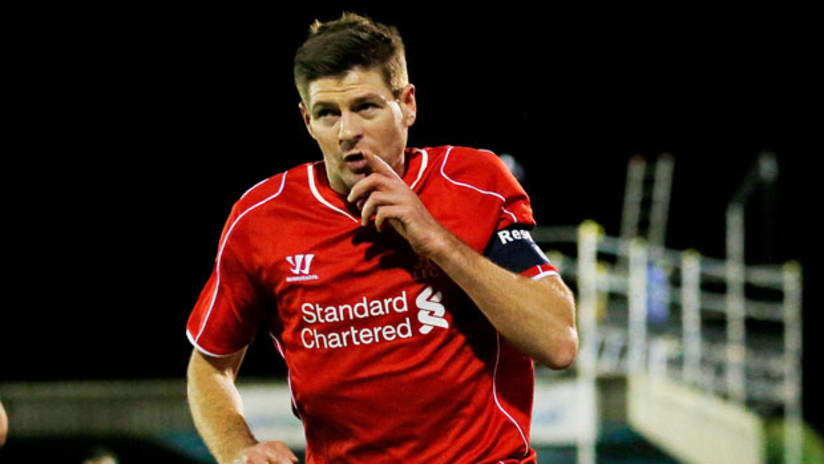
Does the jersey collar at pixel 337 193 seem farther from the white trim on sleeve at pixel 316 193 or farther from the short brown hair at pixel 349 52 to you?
the short brown hair at pixel 349 52

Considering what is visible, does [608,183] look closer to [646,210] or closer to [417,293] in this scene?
[646,210]

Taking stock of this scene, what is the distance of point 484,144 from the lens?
20.3 feet

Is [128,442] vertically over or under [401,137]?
under

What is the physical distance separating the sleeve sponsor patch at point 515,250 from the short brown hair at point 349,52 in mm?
418

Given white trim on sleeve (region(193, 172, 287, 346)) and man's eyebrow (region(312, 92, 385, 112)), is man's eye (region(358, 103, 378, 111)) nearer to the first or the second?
man's eyebrow (region(312, 92, 385, 112))

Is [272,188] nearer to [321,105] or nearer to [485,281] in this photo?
[321,105]

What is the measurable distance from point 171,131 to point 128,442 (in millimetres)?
7498

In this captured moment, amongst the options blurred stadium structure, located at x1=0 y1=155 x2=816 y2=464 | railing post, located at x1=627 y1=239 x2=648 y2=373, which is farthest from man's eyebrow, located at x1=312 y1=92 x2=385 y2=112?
railing post, located at x1=627 y1=239 x2=648 y2=373

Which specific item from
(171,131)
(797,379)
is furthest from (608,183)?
(797,379)

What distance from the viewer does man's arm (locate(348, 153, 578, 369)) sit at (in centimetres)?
214

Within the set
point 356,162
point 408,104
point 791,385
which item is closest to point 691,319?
point 791,385

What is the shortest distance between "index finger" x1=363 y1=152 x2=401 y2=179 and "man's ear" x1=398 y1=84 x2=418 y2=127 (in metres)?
0.17

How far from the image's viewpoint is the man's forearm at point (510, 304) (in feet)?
7.01

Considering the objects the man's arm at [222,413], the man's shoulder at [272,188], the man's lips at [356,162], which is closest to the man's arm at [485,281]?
the man's lips at [356,162]
